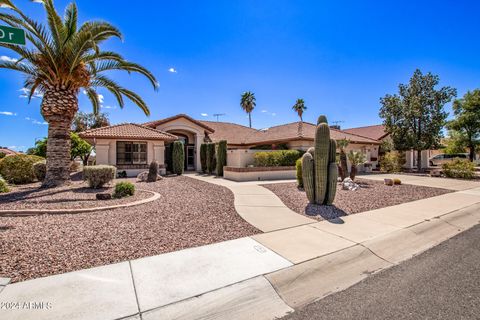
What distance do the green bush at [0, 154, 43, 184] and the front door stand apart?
12726mm

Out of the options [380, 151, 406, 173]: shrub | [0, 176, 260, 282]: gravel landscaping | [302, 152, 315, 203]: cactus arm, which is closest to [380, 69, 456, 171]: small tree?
[380, 151, 406, 173]: shrub

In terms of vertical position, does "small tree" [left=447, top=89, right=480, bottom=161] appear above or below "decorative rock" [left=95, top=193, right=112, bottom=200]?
above

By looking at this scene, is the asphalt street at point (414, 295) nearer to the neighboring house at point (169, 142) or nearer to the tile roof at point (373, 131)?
the neighboring house at point (169, 142)

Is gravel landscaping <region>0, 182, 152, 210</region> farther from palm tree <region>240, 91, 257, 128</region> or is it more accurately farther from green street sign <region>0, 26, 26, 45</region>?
palm tree <region>240, 91, 257, 128</region>

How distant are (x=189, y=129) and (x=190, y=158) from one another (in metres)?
3.13

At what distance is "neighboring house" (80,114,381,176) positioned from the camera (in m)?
17.9

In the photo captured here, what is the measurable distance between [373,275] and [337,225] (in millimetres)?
2352

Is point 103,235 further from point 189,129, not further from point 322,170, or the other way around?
point 189,129

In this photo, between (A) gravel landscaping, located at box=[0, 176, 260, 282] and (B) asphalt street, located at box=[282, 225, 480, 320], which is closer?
(B) asphalt street, located at box=[282, 225, 480, 320]

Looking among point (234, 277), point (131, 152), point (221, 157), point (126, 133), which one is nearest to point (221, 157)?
point (221, 157)

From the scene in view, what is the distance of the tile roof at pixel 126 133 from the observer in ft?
57.3

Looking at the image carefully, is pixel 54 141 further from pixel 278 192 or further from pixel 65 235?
pixel 278 192

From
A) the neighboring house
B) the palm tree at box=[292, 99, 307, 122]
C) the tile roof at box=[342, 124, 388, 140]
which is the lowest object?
the neighboring house

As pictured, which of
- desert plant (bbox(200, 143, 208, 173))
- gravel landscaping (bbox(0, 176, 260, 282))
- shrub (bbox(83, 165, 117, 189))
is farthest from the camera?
desert plant (bbox(200, 143, 208, 173))
